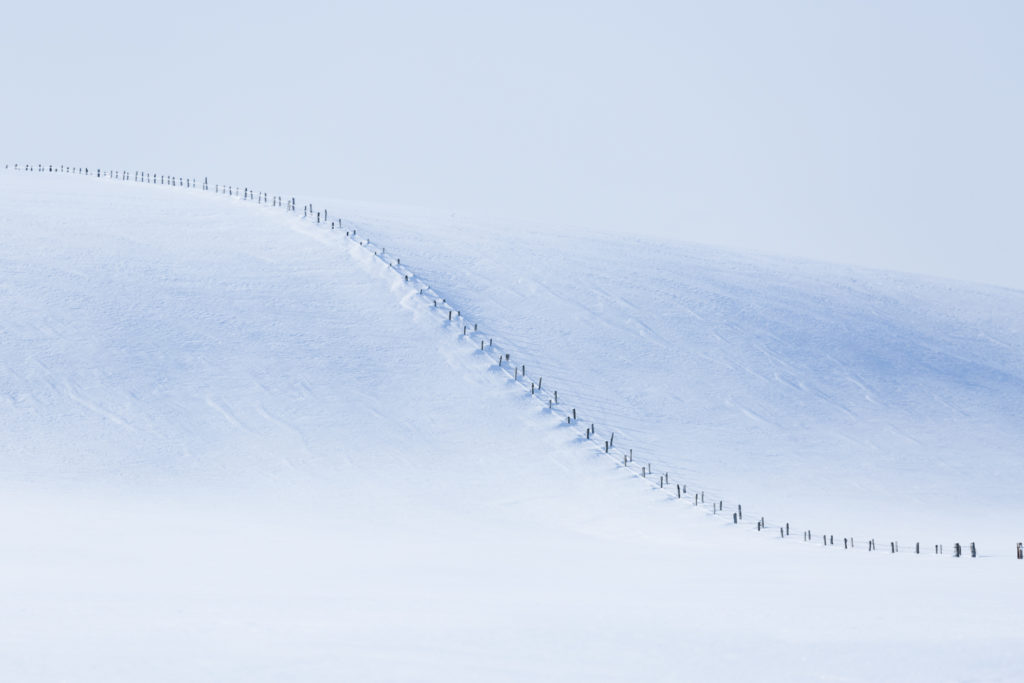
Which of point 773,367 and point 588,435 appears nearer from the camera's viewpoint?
point 588,435

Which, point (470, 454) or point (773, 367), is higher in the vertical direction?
point (773, 367)

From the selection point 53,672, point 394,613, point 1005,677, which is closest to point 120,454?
point 394,613

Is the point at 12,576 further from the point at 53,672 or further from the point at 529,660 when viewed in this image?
the point at 529,660

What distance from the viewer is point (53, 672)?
41.7 ft

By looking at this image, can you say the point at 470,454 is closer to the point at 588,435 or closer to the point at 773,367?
the point at 588,435

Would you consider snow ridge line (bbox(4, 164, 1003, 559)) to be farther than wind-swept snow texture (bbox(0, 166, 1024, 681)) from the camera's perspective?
Yes

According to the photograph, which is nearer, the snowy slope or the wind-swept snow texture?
the wind-swept snow texture

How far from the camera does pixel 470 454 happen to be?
40531 mm

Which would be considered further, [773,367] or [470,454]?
[773,367]

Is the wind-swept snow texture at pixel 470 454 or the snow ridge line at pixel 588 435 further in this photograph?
the snow ridge line at pixel 588 435

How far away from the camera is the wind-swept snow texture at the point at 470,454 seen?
14.9 metres

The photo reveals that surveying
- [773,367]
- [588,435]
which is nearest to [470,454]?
[588,435]

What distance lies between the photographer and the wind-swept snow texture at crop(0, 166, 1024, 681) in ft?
48.9

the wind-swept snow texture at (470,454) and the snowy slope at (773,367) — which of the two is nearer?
the wind-swept snow texture at (470,454)
